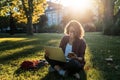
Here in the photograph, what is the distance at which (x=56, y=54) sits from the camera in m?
7.59

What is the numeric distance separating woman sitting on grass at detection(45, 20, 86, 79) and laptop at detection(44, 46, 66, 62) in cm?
13

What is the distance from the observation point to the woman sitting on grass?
747cm

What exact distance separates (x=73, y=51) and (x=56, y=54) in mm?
712

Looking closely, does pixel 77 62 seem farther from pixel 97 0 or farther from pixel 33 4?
pixel 97 0

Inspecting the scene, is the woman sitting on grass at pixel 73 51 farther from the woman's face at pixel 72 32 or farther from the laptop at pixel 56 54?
the laptop at pixel 56 54

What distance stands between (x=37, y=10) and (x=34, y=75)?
119 feet

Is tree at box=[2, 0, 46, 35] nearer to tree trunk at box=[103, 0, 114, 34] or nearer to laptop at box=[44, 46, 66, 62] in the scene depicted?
tree trunk at box=[103, 0, 114, 34]

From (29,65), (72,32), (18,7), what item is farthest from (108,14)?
(72,32)

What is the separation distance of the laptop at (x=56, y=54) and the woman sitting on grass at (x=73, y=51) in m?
0.13

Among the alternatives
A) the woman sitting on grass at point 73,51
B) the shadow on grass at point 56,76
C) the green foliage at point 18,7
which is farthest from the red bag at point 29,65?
the green foliage at point 18,7

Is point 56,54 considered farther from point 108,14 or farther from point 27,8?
point 27,8

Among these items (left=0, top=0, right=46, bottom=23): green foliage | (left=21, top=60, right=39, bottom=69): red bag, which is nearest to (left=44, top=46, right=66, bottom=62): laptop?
(left=21, top=60, right=39, bottom=69): red bag

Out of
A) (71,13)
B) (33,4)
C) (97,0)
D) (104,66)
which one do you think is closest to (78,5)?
(71,13)

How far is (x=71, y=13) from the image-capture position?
81.1 meters
